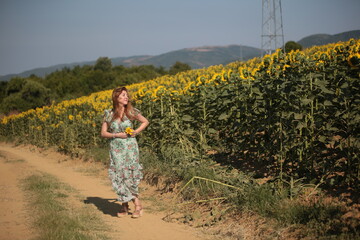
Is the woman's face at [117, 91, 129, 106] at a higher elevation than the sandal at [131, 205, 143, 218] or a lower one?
higher

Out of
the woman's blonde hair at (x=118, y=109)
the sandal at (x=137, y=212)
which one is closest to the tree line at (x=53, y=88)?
the woman's blonde hair at (x=118, y=109)

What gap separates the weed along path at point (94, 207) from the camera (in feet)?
14.2

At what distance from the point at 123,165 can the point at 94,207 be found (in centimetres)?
110

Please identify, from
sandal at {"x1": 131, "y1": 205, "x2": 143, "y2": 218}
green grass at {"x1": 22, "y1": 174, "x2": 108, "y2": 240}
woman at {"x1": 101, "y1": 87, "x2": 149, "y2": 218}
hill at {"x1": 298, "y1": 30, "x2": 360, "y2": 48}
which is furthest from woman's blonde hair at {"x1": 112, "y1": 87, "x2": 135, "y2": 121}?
hill at {"x1": 298, "y1": 30, "x2": 360, "y2": 48}

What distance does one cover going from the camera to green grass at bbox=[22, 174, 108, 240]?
410 centimetres

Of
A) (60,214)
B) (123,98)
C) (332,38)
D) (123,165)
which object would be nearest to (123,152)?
(123,165)

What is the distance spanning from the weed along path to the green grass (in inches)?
5.2

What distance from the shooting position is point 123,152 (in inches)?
197

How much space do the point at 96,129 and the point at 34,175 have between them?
3.04 metres

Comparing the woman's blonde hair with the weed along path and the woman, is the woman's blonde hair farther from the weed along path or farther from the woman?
the weed along path

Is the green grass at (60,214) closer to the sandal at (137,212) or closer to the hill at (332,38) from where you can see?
the sandal at (137,212)

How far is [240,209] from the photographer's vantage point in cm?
454

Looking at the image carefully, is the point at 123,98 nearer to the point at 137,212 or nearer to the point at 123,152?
the point at 123,152

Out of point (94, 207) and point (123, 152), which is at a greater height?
point (123, 152)
